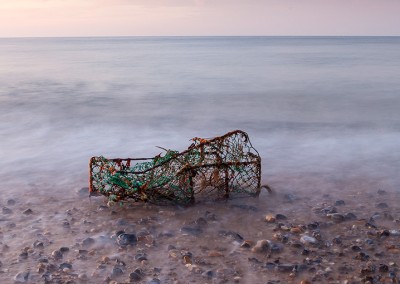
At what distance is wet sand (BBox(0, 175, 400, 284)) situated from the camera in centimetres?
497

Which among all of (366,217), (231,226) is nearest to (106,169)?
(231,226)

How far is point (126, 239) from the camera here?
18.8 ft

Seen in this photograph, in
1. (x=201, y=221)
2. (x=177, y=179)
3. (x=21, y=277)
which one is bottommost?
(x=21, y=277)

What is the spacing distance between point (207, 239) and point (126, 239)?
39.7 inches

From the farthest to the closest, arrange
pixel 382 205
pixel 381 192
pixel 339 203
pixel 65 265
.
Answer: pixel 381 192
pixel 339 203
pixel 382 205
pixel 65 265

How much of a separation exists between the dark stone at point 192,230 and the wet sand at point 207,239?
1 centimetres

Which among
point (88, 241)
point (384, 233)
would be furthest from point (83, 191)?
point (384, 233)

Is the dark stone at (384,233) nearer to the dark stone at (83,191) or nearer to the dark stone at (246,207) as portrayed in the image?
the dark stone at (246,207)

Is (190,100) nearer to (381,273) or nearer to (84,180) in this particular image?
(84,180)

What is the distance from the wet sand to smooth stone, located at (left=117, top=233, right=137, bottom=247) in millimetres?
12

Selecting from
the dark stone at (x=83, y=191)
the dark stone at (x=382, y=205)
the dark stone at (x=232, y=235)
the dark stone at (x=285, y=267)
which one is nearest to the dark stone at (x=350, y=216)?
the dark stone at (x=382, y=205)

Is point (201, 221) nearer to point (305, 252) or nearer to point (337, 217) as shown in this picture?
point (305, 252)

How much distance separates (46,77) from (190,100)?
1619 cm

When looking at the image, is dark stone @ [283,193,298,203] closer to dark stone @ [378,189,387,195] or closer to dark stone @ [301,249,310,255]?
dark stone @ [378,189,387,195]
